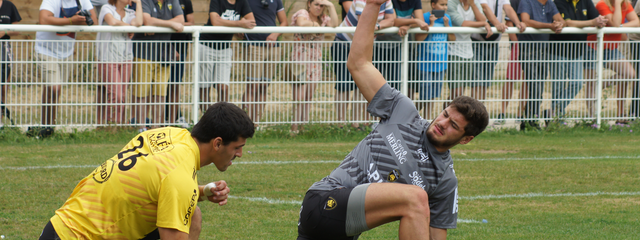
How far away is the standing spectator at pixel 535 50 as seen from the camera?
11.6 metres

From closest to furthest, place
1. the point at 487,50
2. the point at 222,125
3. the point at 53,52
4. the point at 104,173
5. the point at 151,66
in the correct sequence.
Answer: the point at 104,173
the point at 222,125
the point at 53,52
the point at 151,66
the point at 487,50

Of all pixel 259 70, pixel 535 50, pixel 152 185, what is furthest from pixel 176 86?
pixel 152 185

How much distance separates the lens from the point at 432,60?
11.3 m

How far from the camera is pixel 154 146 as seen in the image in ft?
12.9

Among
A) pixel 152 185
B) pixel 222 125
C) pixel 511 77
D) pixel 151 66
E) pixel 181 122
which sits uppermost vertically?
pixel 151 66

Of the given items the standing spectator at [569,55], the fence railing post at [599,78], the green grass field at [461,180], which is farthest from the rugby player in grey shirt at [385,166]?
the fence railing post at [599,78]

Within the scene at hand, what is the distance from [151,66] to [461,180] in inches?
184

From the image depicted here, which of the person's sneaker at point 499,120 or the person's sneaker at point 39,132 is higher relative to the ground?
the person's sneaker at point 499,120

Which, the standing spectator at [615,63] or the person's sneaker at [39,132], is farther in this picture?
the standing spectator at [615,63]

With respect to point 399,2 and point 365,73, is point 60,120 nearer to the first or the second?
point 399,2

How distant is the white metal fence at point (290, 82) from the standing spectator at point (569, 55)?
0.06ft

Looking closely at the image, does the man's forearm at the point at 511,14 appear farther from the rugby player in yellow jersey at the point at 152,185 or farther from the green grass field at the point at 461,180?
the rugby player in yellow jersey at the point at 152,185

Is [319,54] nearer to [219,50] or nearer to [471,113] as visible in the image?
[219,50]

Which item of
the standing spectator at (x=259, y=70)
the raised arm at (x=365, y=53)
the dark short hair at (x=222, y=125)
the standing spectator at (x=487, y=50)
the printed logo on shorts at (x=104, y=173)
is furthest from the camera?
the standing spectator at (x=487, y=50)
